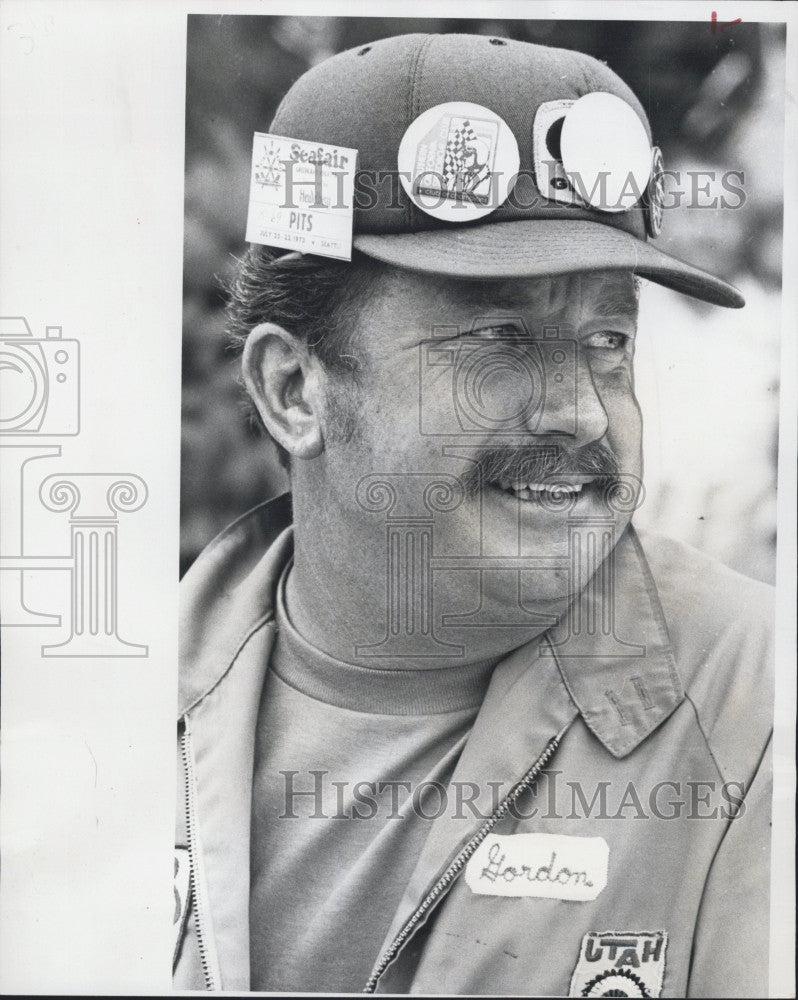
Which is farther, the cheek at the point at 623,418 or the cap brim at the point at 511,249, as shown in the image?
the cheek at the point at 623,418

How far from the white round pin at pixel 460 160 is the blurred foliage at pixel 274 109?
0.25 metres

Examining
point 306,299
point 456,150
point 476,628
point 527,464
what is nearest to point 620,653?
point 476,628

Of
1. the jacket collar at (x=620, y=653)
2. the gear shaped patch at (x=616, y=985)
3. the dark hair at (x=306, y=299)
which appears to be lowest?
the gear shaped patch at (x=616, y=985)

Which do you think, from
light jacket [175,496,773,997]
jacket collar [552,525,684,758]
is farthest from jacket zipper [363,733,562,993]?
jacket collar [552,525,684,758]

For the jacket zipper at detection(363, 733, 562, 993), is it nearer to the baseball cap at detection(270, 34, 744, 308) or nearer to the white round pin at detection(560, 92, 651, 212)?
the baseball cap at detection(270, 34, 744, 308)

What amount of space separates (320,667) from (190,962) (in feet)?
2.54

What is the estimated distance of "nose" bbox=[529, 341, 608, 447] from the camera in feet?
9.41

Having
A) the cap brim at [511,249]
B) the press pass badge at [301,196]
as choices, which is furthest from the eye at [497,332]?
the press pass badge at [301,196]

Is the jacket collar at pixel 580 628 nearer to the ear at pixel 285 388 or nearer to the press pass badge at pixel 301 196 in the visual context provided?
the ear at pixel 285 388

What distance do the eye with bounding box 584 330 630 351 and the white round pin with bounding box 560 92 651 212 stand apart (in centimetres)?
29

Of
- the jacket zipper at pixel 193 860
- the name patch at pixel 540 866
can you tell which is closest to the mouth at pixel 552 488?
the name patch at pixel 540 866

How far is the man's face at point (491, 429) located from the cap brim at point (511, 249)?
39 millimetres

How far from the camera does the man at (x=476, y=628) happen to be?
2.84m

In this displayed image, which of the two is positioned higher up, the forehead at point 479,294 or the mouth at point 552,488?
the forehead at point 479,294
